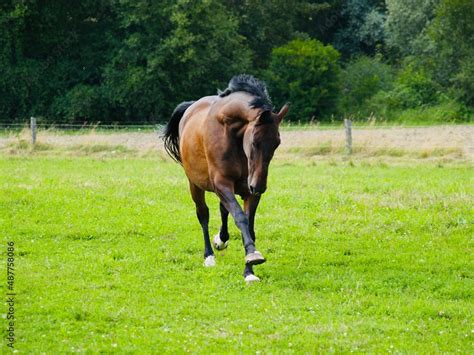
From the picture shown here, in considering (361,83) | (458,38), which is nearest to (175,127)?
(458,38)

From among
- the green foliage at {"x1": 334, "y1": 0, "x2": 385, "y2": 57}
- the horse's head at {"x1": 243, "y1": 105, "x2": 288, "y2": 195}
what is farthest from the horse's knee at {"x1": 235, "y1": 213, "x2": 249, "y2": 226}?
the green foliage at {"x1": 334, "y1": 0, "x2": 385, "y2": 57}

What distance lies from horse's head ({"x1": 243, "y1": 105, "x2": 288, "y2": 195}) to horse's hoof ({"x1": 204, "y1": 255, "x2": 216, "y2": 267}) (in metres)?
1.76

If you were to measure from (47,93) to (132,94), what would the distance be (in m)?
5.90

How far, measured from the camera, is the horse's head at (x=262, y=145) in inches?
350

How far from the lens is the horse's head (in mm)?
8898

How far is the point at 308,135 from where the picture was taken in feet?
87.9

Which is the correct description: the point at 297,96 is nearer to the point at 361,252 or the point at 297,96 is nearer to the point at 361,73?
the point at 361,73

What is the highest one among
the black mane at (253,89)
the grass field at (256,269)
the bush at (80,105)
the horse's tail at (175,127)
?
the black mane at (253,89)

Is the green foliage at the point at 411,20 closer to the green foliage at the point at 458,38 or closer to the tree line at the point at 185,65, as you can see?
the tree line at the point at 185,65

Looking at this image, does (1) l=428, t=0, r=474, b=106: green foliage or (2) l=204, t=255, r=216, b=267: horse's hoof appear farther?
(1) l=428, t=0, r=474, b=106: green foliage

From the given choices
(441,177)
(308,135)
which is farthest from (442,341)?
(308,135)

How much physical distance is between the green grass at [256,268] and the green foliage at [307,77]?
94.3 feet

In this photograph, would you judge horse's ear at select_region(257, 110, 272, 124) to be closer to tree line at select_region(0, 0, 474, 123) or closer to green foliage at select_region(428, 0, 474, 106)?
tree line at select_region(0, 0, 474, 123)

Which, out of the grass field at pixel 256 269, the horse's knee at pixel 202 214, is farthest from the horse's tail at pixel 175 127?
the grass field at pixel 256 269
